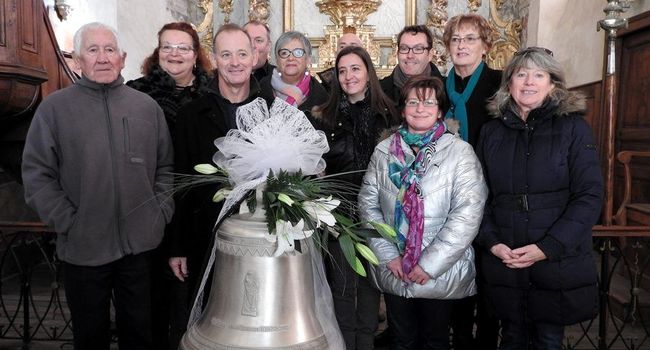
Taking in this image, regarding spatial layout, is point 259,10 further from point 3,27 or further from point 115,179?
point 115,179

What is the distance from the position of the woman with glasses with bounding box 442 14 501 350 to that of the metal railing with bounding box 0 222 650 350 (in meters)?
0.68

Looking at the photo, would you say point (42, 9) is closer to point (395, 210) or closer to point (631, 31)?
point (395, 210)

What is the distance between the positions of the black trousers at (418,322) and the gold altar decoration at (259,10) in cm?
666

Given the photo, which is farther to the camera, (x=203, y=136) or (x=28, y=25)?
(x=28, y=25)

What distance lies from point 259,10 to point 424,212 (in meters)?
6.70

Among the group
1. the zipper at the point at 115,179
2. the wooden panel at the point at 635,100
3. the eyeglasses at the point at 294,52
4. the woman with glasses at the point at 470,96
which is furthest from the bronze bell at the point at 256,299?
the wooden panel at the point at 635,100

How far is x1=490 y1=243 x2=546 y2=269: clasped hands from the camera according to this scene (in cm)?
226

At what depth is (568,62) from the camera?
698 centimetres

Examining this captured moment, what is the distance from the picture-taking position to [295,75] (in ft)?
9.61

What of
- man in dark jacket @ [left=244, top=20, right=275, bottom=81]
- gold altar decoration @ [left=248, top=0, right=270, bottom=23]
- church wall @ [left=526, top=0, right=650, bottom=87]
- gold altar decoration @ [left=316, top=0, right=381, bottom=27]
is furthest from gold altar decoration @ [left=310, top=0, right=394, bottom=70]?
man in dark jacket @ [left=244, top=20, right=275, bottom=81]

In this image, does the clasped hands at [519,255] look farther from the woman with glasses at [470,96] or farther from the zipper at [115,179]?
the zipper at [115,179]

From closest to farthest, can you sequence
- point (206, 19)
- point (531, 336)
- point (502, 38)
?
1. point (531, 336)
2. point (502, 38)
3. point (206, 19)

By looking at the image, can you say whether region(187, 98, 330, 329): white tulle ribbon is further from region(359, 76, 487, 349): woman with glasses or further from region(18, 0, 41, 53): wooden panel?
region(18, 0, 41, 53): wooden panel

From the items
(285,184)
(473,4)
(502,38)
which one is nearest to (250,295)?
(285,184)
